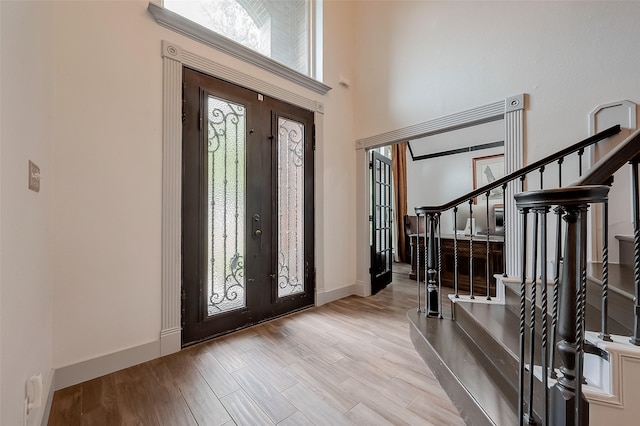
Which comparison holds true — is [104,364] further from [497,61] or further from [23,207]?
[497,61]

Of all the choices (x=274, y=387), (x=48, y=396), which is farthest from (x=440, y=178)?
(x=48, y=396)

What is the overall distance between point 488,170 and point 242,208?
490 centimetres

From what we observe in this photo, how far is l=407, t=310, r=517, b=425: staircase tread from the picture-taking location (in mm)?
1181

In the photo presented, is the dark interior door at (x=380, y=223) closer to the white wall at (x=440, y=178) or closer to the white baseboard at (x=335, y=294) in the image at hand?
the white baseboard at (x=335, y=294)

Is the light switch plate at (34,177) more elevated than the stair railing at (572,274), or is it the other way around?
the light switch plate at (34,177)

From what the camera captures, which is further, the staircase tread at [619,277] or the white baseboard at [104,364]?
the white baseboard at [104,364]

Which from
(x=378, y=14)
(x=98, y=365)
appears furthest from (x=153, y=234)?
(x=378, y=14)

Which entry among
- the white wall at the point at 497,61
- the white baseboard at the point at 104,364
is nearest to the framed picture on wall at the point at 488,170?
the white wall at the point at 497,61

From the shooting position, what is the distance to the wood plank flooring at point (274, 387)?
4.58ft

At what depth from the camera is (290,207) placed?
2.94 meters

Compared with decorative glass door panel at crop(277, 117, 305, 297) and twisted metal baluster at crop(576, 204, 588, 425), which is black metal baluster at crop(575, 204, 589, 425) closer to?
twisted metal baluster at crop(576, 204, 588, 425)

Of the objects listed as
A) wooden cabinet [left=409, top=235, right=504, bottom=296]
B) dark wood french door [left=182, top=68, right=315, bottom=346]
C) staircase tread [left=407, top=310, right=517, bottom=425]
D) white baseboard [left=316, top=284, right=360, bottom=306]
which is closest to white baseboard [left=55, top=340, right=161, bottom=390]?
dark wood french door [left=182, top=68, right=315, bottom=346]

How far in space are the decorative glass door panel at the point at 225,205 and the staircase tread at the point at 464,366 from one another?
5.36 feet

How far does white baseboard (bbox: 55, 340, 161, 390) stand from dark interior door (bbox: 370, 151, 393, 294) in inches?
103
